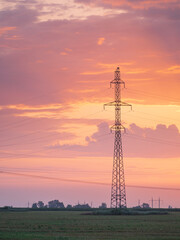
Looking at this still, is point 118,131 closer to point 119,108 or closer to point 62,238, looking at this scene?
point 119,108

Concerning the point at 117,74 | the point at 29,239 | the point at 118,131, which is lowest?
the point at 29,239

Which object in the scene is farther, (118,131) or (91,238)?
(118,131)

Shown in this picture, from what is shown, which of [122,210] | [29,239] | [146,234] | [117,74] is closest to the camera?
[29,239]

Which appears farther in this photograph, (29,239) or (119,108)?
(119,108)

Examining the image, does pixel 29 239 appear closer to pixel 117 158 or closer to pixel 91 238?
pixel 91 238

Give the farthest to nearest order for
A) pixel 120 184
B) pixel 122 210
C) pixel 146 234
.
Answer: pixel 122 210 < pixel 120 184 < pixel 146 234

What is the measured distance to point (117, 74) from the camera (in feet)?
434

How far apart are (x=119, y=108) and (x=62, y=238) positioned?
69.7 meters

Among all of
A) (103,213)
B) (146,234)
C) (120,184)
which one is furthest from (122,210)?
(146,234)

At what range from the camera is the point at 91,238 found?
6106cm

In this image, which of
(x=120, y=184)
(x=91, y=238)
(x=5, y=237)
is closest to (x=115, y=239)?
(x=91, y=238)

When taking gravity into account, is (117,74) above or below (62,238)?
above

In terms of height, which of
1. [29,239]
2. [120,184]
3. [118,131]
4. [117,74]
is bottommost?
[29,239]

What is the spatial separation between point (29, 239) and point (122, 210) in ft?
277
